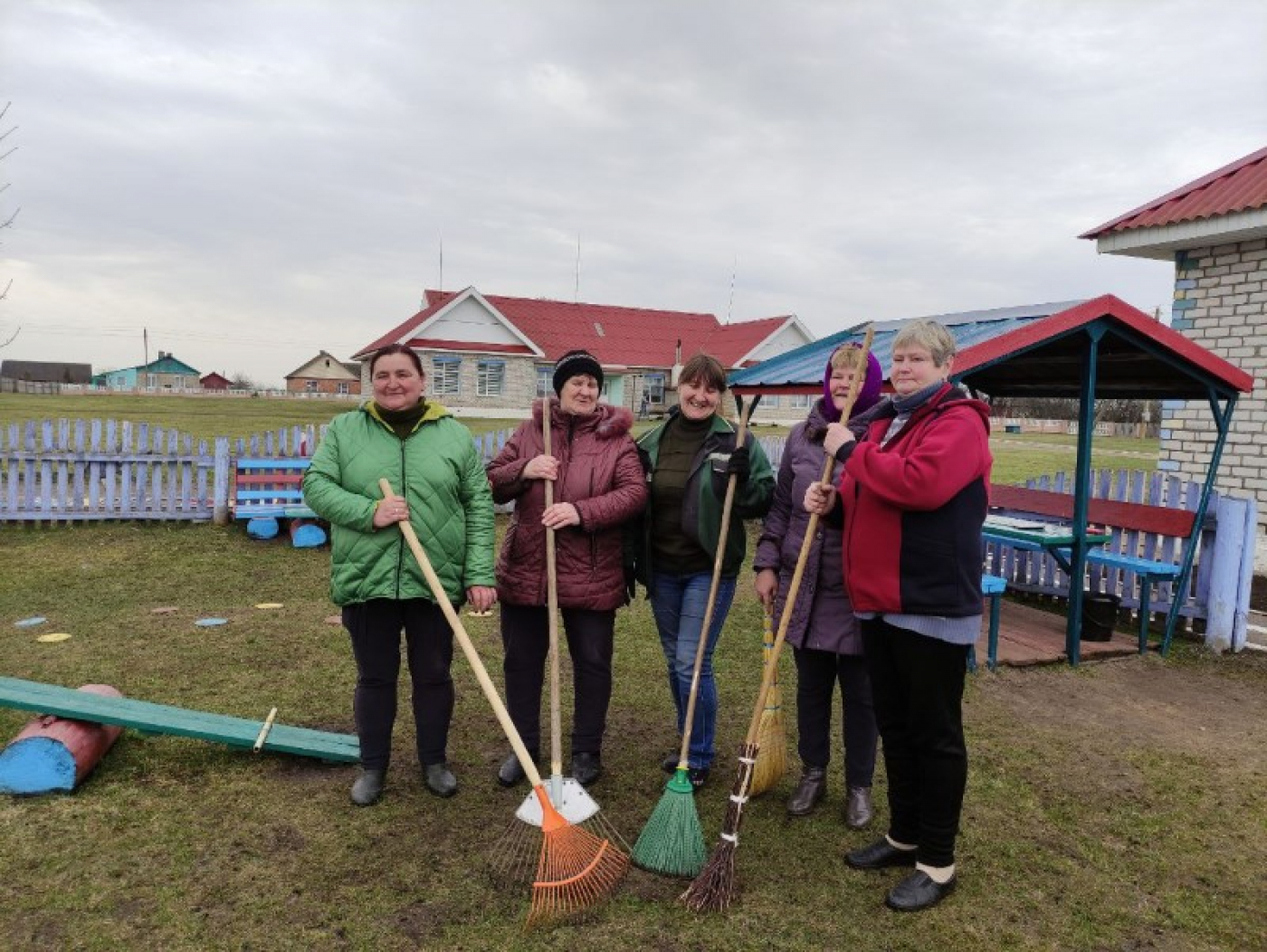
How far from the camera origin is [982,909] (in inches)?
116

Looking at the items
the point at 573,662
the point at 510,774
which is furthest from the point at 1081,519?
the point at 510,774

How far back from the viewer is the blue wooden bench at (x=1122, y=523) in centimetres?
632

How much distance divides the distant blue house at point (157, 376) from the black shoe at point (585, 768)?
8398 cm

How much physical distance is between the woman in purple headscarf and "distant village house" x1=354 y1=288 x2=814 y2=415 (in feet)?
81.9

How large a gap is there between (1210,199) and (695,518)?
7897mm

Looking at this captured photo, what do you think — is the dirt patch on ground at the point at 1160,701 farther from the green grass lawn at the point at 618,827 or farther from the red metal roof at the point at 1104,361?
the red metal roof at the point at 1104,361

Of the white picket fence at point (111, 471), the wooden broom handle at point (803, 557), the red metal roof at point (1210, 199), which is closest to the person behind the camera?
the wooden broom handle at point (803, 557)

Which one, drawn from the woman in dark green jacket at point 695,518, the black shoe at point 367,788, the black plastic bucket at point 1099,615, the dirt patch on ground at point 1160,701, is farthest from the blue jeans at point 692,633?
the black plastic bucket at point 1099,615

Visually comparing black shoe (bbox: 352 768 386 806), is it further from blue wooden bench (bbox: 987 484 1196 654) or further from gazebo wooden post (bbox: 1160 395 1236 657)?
gazebo wooden post (bbox: 1160 395 1236 657)

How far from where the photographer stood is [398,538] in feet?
11.1

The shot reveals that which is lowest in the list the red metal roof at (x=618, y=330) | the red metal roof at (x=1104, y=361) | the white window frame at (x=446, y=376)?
the red metal roof at (x=1104, y=361)

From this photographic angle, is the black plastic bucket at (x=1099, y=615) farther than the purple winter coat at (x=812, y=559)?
Yes

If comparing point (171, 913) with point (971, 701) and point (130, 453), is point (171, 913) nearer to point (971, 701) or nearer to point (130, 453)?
point (971, 701)

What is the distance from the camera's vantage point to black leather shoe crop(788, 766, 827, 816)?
3553mm
